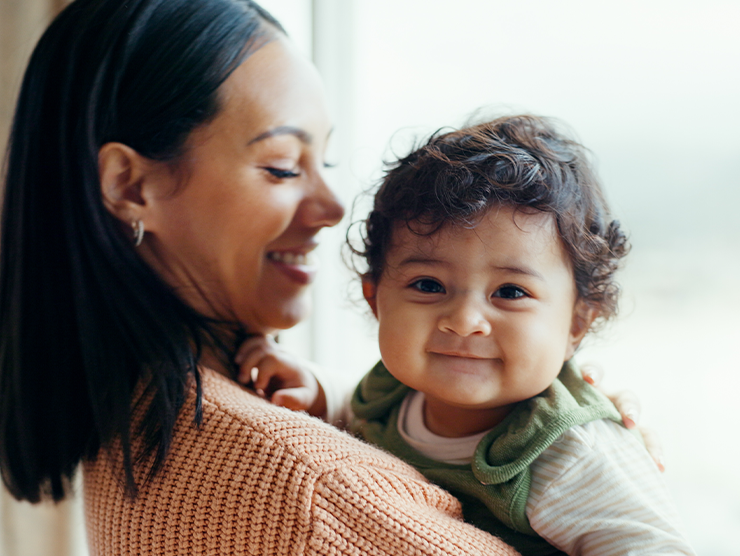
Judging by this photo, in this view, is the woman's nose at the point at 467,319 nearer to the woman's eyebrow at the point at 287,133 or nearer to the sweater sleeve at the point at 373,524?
the sweater sleeve at the point at 373,524

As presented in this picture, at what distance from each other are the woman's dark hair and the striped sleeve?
62cm

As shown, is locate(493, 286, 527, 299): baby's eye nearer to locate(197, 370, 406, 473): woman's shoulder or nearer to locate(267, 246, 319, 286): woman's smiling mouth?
locate(197, 370, 406, 473): woman's shoulder

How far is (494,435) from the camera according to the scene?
40.4 inches

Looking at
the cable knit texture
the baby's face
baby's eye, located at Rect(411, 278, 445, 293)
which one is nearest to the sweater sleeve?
the cable knit texture

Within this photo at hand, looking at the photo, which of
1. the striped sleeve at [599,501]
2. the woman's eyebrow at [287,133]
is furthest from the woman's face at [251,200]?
the striped sleeve at [599,501]

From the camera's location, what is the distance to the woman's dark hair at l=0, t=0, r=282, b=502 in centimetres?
104

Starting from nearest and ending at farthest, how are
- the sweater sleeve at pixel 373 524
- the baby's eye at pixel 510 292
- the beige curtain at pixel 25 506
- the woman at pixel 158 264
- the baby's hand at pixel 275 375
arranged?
the sweater sleeve at pixel 373 524 → the woman at pixel 158 264 → the baby's eye at pixel 510 292 → the baby's hand at pixel 275 375 → the beige curtain at pixel 25 506

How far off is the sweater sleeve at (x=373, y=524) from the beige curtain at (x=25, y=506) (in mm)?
1397

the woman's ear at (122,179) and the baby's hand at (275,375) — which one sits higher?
the woman's ear at (122,179)

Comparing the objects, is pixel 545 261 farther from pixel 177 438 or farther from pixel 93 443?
pixel 93 443

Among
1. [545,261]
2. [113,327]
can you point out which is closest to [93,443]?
[113,327]

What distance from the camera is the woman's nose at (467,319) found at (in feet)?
3.14

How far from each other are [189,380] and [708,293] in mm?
1115

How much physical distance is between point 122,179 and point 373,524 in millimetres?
781
